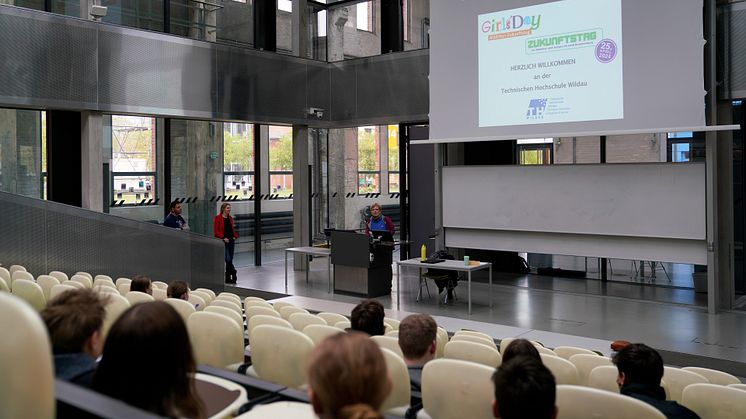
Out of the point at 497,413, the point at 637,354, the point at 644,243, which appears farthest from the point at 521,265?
the point at 497,413

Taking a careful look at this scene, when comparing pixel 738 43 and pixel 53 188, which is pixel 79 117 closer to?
pixel 53 188

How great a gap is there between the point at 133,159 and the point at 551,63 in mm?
7518

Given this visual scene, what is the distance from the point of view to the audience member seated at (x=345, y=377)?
4.85 ft

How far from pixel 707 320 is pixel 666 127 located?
2.64 meters

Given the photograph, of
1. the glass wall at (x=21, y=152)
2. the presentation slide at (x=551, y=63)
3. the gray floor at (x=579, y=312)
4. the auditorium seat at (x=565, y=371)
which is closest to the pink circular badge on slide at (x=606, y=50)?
the presentation slide at (x=551, y=63)

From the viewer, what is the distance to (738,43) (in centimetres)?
905

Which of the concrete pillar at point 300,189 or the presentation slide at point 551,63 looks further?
the concrete pillar at point 300,189

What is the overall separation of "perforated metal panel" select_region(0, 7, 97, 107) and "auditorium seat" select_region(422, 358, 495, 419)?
8674 mm

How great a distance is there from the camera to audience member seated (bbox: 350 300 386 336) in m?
4.41

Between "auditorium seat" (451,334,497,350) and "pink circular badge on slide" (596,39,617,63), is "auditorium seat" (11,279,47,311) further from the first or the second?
"pink circular badge on slide" (596,39,617,63)

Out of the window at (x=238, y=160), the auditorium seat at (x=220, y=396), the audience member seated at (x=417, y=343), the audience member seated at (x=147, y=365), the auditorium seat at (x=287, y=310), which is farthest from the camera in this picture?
the window at (x=238, y=160)

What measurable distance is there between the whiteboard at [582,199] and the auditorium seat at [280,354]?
7.41 metres

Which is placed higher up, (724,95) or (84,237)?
(724,95)

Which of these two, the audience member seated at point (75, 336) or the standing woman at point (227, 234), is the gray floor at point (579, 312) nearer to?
the standing woman at point (227, 234)
